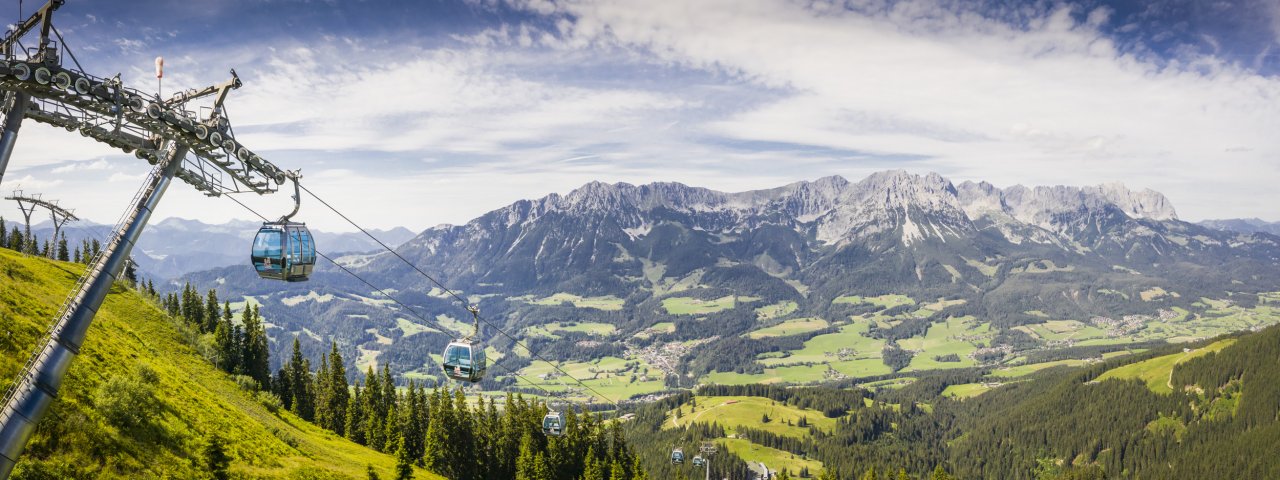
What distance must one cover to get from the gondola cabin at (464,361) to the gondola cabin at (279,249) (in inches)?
598

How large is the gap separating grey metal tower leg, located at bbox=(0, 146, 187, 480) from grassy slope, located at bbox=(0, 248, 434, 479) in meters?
15.8

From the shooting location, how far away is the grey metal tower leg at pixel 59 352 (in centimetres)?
1182

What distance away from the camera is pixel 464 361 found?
109 feet

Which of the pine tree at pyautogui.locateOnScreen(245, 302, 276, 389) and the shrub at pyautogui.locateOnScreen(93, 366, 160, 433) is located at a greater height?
the shrub at pyautogui.locateOnScreen(93, 366, 160, 433)

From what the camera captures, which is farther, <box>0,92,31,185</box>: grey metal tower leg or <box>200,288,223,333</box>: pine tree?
<box>200,288,223,333</box>: pine tree

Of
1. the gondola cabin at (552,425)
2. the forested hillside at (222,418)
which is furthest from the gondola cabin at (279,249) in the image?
the gondola cabin at (552,425)

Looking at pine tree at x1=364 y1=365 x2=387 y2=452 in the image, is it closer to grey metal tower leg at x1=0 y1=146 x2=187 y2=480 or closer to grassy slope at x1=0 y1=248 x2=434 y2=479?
grassy slope at x1=0 y1=248 x2=434 y2=479

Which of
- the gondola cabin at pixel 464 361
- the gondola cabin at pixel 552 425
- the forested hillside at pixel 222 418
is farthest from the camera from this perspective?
the gondola cabin at pixel 552 425

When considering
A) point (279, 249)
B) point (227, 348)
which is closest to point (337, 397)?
point (227, 348)

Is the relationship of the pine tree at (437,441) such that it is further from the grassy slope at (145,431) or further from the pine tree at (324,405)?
the grassy slope at (145,431)

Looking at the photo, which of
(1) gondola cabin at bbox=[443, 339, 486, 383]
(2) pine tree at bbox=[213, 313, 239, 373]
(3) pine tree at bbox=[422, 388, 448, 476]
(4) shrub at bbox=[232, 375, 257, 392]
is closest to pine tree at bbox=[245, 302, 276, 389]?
(2) pine tree at bbox=[213, 313, 239, 373]

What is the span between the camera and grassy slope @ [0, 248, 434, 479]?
88.1ft

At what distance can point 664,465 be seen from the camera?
16125 cm

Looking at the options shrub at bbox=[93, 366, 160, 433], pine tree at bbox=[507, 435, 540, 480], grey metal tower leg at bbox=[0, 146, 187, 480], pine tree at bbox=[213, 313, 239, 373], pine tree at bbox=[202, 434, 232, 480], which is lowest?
pine tree at bbox=[507, 435, 540, 480]
